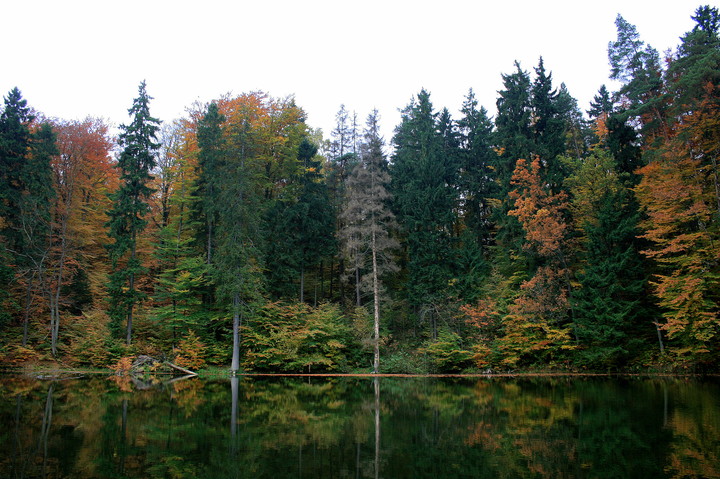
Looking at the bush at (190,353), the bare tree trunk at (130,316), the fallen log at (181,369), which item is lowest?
the fallen log at (181,369)

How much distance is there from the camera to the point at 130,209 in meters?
28.3

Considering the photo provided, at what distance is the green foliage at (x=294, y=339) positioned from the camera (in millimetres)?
27719

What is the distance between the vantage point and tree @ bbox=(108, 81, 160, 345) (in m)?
27.5

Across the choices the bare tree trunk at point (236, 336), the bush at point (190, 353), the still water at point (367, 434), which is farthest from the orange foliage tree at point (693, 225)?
the bush at point (190, 353)

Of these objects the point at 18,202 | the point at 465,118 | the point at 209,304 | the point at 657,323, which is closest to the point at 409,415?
the point at 657,323

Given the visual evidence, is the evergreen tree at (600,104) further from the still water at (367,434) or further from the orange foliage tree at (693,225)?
the still water at (367,434)

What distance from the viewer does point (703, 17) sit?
77.6 feet

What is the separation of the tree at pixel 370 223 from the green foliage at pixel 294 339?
269 cm

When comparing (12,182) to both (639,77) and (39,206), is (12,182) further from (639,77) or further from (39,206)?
(639,77)

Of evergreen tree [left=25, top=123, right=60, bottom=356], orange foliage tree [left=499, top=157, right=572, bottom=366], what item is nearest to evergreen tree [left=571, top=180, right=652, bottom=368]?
orange foliage tree [left=499, top=157, right=572, bottom=366]

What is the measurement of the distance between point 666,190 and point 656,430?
53.8ft

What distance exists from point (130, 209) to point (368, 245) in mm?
15774

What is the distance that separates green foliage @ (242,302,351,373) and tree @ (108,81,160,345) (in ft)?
25.4

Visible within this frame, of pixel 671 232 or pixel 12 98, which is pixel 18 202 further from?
pixel 671 232
